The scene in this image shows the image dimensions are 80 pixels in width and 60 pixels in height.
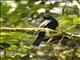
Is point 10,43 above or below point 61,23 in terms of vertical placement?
below

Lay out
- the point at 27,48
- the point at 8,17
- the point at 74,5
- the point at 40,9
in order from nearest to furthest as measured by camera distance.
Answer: the point at 74,5
the point at 27,48
the point at 40,9
the point at 8,17

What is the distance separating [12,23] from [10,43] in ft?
0.97

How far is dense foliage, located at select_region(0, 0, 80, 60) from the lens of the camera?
105 cm

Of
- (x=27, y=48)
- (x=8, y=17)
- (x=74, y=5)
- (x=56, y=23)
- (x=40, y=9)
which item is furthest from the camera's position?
(x=8, y=17)

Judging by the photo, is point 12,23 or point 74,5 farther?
point 12,23

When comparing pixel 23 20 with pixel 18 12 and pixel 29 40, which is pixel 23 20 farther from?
pixel 29 40

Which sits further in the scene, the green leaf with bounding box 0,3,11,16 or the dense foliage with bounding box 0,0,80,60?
the green leaf with bounding box 0,3,11,16

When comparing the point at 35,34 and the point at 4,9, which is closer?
the point at 35,34

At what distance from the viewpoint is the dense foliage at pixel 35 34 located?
1046mm

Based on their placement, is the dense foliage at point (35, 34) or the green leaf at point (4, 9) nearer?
the dense foliage at point (35, 34)

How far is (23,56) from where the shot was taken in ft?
4.14

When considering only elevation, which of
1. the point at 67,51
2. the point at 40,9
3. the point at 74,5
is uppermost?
the point at 74,5

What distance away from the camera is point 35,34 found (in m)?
1.16

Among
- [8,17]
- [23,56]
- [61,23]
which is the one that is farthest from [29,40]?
[8,17]
